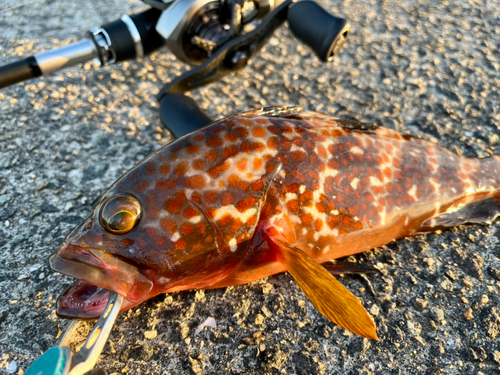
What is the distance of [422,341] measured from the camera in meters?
1.89

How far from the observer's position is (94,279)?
1.59 metres

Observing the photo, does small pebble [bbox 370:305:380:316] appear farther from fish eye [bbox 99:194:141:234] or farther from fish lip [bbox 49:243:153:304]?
fish eye [bbox 99:194:141:234]

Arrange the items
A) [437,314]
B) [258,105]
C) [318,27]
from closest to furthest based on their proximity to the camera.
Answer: [437,314], [318,27], [258,105]

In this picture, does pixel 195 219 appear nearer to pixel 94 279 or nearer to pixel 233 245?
pixel 233 245

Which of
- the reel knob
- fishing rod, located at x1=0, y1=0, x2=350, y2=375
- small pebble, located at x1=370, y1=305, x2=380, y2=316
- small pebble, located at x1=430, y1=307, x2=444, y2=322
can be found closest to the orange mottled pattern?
small pebble, located at x1=370, y1=305, x2=380, y2=316

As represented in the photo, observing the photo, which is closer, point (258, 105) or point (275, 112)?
point (275, 112)

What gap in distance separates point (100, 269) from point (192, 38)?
1.76 m

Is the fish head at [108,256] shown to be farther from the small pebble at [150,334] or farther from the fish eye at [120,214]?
the small pebble at [150,334]

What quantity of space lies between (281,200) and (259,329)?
0.61 meters

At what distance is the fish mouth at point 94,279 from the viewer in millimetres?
1608

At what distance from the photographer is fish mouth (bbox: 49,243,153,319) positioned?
1608 mm

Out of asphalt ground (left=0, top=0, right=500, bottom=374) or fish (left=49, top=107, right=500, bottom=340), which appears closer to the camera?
fish (left=49, top=107, right=500, bottom=340)

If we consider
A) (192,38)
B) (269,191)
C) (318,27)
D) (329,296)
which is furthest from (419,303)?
(192,38)

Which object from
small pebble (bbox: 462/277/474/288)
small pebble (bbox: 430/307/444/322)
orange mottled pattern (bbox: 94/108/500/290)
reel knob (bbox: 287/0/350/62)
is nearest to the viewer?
orange mottled pattern (bbox: 94/108/500/290)
